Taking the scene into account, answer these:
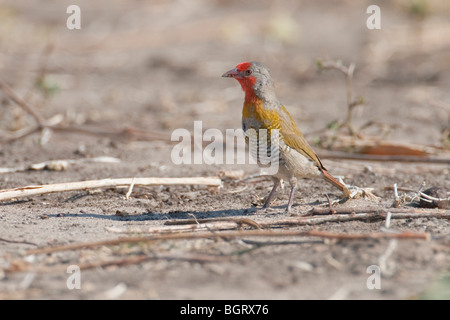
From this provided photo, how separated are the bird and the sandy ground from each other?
0.27 meters

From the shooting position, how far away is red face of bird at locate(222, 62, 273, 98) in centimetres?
469

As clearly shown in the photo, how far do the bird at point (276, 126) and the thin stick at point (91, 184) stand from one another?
663 millimetres

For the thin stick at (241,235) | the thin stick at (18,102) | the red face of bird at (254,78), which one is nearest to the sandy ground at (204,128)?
the thin stick at (241,235)

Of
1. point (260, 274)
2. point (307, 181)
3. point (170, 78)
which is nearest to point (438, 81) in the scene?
point (170, 78)

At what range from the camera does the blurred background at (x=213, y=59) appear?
8.24 meters

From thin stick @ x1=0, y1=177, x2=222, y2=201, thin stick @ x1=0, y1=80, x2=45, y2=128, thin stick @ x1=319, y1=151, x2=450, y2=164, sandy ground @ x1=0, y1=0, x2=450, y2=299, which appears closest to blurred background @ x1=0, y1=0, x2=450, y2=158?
sandy ground @ x1=0, y1=0, x2=450, y2=299

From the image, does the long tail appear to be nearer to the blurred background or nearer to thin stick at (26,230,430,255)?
thin stick at (26,230,430,255)

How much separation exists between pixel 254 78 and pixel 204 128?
111 inches

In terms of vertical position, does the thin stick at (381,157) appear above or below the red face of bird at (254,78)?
below

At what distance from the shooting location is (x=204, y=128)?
7.48 metres

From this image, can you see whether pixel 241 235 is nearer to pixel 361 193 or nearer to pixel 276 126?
A: pixel 276 126

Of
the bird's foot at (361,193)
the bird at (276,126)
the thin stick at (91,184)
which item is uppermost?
the bird at (276,126)

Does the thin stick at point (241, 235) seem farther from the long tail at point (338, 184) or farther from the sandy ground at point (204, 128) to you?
the long tail at point (338, 184)

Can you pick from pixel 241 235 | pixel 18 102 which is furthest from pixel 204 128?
pixel 241 235
